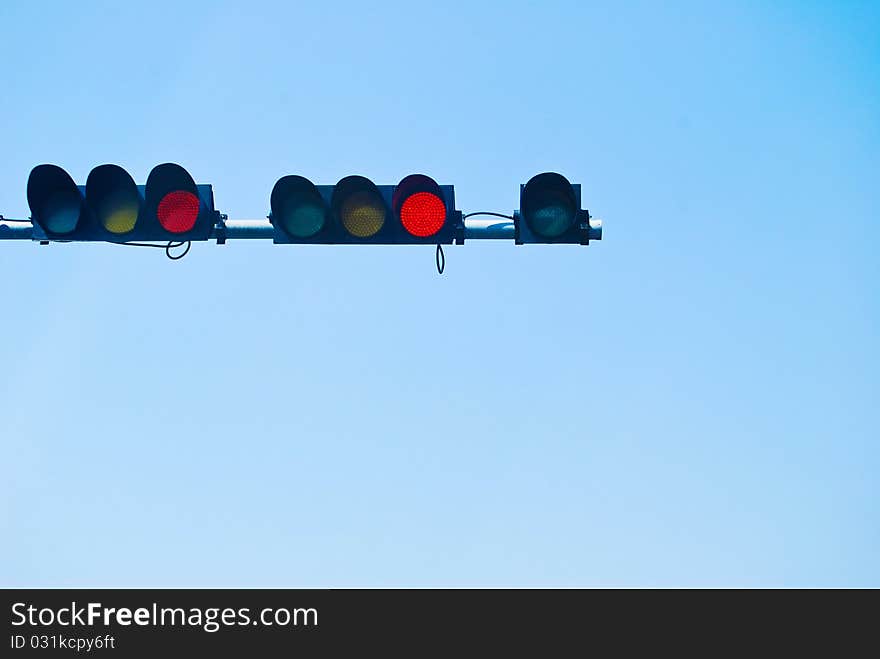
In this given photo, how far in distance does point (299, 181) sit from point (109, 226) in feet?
3.93

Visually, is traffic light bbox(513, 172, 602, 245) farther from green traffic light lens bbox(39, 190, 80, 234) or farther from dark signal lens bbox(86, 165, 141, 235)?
green traffic light lens bbox(39, 190, 80, 234)

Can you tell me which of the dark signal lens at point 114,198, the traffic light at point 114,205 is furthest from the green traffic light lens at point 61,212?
the dark signal lens at point 114,198

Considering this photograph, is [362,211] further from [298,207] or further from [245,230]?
[245,230]

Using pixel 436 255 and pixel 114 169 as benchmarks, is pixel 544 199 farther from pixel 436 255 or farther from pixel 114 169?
pixel 114 169

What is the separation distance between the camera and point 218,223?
25.8ft

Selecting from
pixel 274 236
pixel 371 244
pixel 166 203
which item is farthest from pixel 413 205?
pixel 166 203

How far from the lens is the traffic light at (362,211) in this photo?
25.2 feet

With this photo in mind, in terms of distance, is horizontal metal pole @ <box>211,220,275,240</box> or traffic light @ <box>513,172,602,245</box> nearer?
traffic light @ <box>513,172,602,245</box>

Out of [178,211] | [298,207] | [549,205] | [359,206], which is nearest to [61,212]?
[178,211]

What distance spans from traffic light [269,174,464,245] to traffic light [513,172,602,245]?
0.48 metres

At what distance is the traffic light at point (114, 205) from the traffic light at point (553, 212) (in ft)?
6.64

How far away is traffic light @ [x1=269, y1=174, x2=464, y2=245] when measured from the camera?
767 cm

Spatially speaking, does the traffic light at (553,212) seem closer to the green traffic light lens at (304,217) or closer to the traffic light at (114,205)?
the green traffic light lens at (304,217)

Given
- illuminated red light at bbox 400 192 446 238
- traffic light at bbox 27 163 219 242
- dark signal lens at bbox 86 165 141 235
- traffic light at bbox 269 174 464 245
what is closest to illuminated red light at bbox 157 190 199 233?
traffic light at bbox 27 163 219 242
